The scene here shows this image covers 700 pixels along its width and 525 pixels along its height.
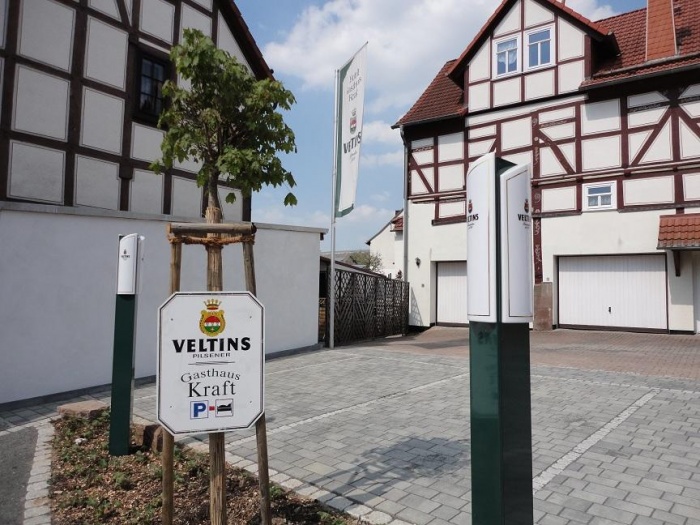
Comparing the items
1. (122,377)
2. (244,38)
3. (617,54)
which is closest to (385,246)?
(617,54)

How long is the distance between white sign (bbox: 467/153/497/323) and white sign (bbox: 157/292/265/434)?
1206 mm

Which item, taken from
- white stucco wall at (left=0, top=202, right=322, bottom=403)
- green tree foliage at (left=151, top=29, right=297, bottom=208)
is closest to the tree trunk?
green tree foliage at (left=151, top=29, right=297, bottom=208)

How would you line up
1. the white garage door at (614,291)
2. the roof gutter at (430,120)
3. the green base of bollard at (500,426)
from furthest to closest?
the roof gutter at (430,120), the white garage door at (614,291), the green base of bollard at (500,426)

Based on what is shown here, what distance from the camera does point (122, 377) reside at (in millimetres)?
4652

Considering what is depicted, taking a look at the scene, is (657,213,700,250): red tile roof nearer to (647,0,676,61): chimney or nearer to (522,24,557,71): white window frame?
(647,0,676,61): chimney

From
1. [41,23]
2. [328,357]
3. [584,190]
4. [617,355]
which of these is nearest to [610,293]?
[584,190]

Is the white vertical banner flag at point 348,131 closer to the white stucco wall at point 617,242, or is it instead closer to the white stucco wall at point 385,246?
the white stucco wall at point 617,242

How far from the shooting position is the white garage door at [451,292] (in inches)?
717

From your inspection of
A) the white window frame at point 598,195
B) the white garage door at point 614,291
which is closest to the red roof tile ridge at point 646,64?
the white window frame at point 598,195

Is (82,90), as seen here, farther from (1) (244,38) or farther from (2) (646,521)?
(2) (646,521)

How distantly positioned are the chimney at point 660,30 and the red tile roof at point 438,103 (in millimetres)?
6019

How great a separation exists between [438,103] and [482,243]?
18036 millimetres

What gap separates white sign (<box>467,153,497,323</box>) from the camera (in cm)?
237

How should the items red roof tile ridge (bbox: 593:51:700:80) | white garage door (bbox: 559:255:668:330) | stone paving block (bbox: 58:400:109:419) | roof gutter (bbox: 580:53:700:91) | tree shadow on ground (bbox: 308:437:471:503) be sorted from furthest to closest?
white garage door (bbox: 559:255:668:330)
red roof tile ridge (bbox: 593:51:700:80)
roof gutter (bbox: 580:53:700:91)
stone paving block (bbox: 58:400:109:419)
tree shadow on ground (bbox: 308:437:471:503)
